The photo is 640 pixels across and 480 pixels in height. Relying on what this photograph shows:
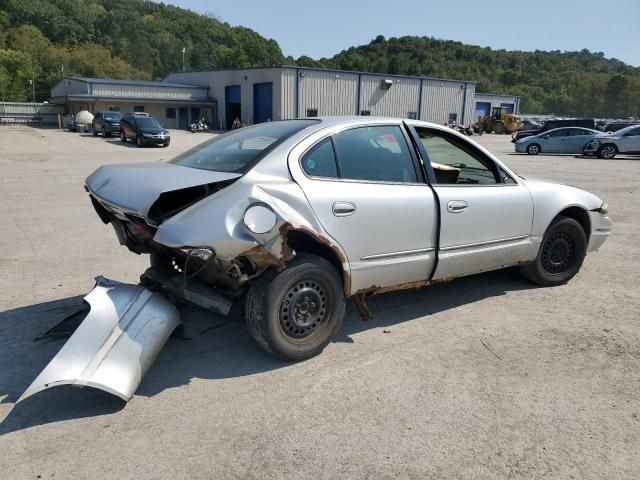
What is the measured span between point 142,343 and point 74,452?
79 cm

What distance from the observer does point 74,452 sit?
273cm

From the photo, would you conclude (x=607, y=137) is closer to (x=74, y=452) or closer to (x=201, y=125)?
(x=74, y=452)

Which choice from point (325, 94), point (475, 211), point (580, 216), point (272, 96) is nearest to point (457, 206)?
point (475, 211)

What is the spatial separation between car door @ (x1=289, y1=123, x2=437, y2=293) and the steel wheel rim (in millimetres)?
284

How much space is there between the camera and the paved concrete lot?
2709 millimetres

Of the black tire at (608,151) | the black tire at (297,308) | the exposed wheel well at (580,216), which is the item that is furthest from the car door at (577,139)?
the black tire at (297,308)

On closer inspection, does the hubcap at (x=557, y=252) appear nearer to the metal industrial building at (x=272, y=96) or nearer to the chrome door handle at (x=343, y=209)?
the chrome door handle at (x=343, y=209)

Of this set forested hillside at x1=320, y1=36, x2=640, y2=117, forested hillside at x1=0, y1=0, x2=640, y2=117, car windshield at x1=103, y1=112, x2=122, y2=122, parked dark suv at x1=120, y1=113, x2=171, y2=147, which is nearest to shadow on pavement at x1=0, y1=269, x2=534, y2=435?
parked dark suv at x1=120, y1=113, x2=171, y2=147

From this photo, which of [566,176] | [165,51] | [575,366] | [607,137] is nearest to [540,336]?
[575,366]

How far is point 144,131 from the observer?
26516 mm

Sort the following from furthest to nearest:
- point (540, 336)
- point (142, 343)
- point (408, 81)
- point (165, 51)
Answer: point (165, 51) → point (408, 81) → point (540, 336) → point (142, 343)

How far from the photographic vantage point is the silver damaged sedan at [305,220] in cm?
338

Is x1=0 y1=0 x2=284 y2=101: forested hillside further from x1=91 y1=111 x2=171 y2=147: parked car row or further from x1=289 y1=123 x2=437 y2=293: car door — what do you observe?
x1=289 y1=123 x2=437 y2=293: car door

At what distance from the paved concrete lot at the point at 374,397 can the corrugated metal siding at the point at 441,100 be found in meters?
50.0
